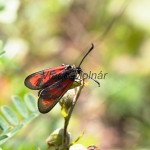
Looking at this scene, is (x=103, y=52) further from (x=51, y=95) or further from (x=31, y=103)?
(x=51, y=95)

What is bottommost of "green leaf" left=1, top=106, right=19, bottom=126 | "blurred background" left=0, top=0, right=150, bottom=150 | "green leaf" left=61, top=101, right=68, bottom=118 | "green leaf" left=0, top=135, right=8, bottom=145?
"green leaf" left=0, top=135, right=8, bottom=145

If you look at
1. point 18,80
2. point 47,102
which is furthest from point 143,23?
point 47,102

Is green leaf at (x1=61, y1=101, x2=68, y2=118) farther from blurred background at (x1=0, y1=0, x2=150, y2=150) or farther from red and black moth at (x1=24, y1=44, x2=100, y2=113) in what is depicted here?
blurred background at (x1=0, y1=0, x2=150, y2=150)

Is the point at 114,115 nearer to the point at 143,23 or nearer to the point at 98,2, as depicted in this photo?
the point at 143,23

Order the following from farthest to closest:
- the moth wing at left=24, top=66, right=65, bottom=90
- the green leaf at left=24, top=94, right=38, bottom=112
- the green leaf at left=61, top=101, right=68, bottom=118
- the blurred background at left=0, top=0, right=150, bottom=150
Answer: the blurred background at left=0, top=0, right=150, bottom=150 < the green leaf at left=24, top=94, right=38, bottom=112 < the moth wing at left=24, top=66, right=65, bottom=90 < the green leaf at left=61, top=101, right=68, bottom=118

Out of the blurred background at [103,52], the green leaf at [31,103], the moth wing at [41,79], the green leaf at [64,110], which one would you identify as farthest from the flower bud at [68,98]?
the blurred background at [103,52]

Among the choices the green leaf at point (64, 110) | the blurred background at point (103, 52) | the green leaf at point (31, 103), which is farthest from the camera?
the blurred background at point (103, 52)

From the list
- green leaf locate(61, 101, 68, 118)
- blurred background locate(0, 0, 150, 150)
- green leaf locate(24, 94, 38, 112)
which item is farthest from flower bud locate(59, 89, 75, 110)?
blurred background locate(0, 0, 150, 150)

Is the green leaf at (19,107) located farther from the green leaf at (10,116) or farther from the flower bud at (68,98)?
the flower bud at (68,98)

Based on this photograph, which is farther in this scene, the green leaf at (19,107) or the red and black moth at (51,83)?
the green leaf at (19,107)
